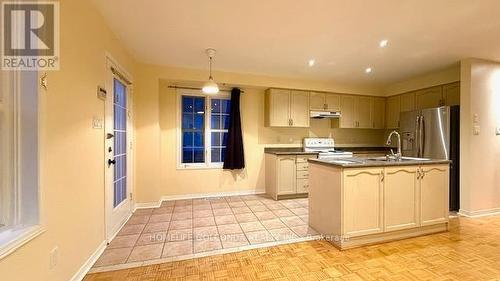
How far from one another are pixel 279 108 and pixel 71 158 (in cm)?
360

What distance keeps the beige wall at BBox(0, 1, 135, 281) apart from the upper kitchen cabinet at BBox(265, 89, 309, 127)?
299 centimetres

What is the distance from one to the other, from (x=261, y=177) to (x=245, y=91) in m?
1.86

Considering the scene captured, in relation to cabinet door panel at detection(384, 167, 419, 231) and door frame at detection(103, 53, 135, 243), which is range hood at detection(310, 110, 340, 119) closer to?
cabinet door panel at detection(384, 167, 419, 231)

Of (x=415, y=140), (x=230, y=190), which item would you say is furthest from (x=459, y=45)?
(x=230, y=190)

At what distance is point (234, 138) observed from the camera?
4.61m

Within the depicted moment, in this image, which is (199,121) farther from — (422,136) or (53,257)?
(422,136)

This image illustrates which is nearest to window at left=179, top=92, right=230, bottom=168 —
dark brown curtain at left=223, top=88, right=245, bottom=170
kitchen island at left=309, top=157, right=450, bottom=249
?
dark brown curtain at left=223, top=88, right=245, bottom=170

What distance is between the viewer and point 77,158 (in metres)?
1.93

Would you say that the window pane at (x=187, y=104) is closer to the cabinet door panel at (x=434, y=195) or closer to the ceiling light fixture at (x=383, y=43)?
the ceiling light fixture at (x=383, y=43)

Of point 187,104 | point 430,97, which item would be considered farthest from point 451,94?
point 187,104

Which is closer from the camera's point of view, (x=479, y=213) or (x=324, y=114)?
(x=479, y=213)

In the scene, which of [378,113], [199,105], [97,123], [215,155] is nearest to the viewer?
[97,123]

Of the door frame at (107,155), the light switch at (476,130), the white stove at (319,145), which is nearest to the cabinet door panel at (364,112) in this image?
the white stove at (319,145)

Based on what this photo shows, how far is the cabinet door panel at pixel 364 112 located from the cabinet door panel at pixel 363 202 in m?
3.06
